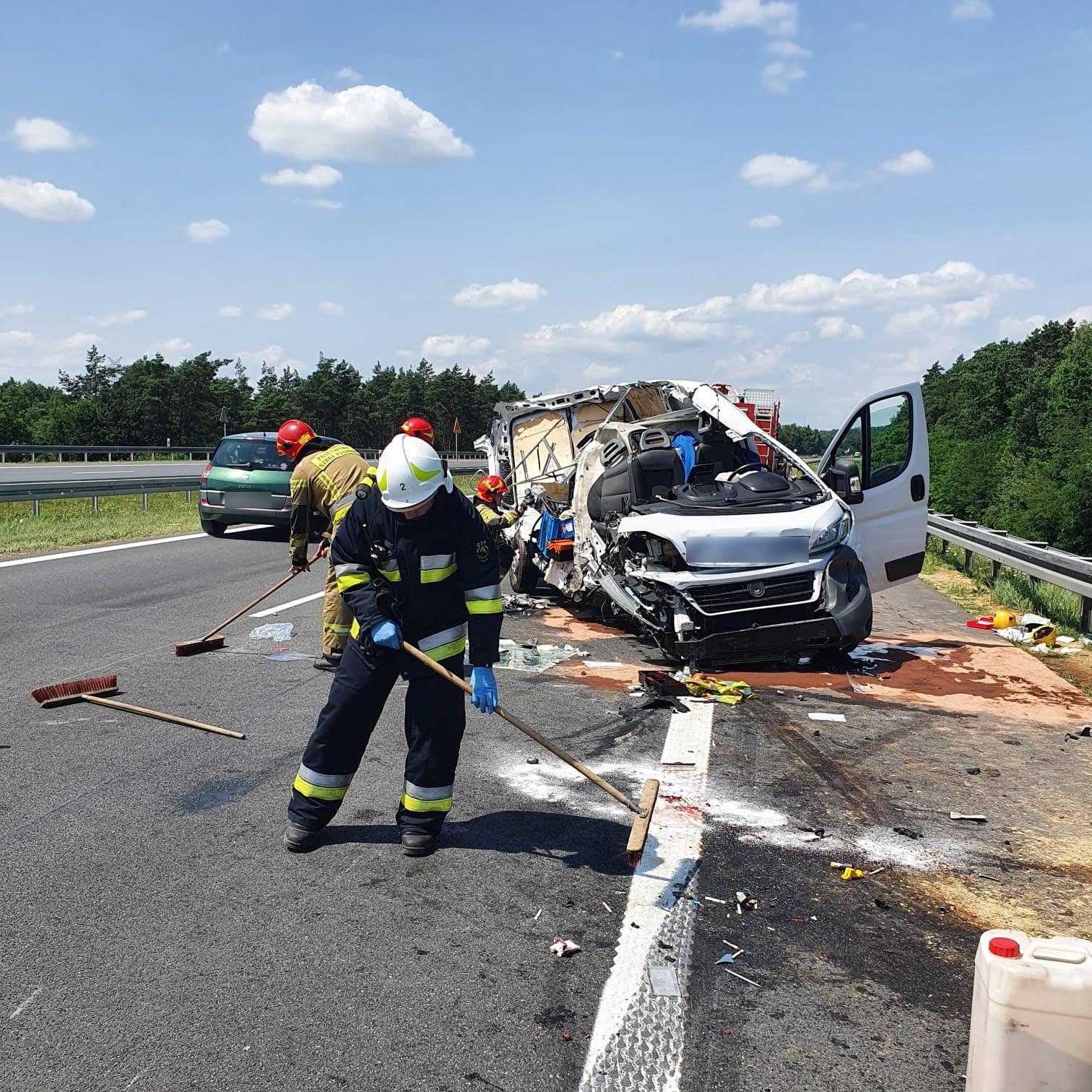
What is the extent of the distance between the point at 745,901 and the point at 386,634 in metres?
1.75

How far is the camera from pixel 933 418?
4825 inches

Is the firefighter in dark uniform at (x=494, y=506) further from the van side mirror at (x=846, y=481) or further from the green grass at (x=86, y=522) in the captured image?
the green grass at (x=86, y=522)

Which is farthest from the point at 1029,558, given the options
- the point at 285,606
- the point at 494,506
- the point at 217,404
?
the point at 217,404

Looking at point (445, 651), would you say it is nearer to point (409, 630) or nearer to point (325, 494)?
point (409, 630)

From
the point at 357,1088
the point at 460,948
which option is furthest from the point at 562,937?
the point at 357,1088

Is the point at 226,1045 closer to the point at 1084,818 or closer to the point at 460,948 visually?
the point at 460,948

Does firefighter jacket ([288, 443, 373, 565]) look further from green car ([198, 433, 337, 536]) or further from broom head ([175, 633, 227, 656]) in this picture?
green car ([198, 433, 337, 536])

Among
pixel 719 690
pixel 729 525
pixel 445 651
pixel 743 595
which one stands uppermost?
pixel 729 525

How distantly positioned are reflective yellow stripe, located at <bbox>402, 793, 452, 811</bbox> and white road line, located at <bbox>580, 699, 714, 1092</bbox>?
858 millimetres

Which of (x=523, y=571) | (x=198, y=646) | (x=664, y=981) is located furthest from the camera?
(x=523, y=571)

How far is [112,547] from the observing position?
49.3ft

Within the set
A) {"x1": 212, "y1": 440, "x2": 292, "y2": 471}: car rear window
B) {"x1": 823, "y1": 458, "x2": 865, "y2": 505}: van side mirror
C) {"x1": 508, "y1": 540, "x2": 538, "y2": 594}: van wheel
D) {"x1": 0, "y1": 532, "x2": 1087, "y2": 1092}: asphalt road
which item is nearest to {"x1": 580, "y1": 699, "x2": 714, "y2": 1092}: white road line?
{"x1": 0, "y1": 532, "x2": 1087, "y2": 1092}: asphalt road

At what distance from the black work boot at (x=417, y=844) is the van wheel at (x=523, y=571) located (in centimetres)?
716

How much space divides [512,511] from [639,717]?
19.6 feet
